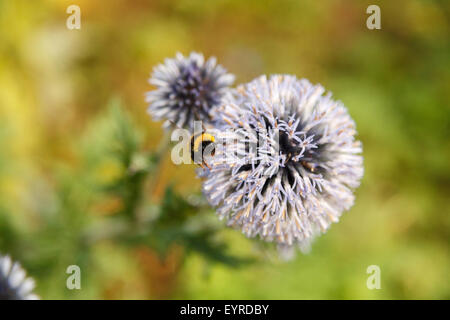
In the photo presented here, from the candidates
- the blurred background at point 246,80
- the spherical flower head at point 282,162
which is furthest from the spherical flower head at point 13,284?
the spherical flower head at point 282,162

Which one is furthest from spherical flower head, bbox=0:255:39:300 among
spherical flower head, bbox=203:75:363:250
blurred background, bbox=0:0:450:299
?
spherical flower head, bbox=203:75:363:250

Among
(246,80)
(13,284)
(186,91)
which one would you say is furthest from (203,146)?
(246,80)

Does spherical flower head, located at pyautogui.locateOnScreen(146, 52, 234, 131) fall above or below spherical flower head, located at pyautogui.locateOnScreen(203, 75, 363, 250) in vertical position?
above

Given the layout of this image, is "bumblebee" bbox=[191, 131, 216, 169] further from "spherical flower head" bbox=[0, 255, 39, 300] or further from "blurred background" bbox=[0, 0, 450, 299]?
"blurred background" bbox=[0, 0, 450, 299]

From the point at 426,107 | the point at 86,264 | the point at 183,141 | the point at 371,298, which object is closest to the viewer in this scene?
the point at 183,141

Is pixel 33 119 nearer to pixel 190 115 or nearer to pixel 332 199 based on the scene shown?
pixel 190 115

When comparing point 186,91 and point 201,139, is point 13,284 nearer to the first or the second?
point 201,139

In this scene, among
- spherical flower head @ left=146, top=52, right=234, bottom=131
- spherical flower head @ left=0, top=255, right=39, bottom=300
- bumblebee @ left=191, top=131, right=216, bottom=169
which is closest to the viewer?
bumblebee @ left=191, top=131, right=216, bottom=169
